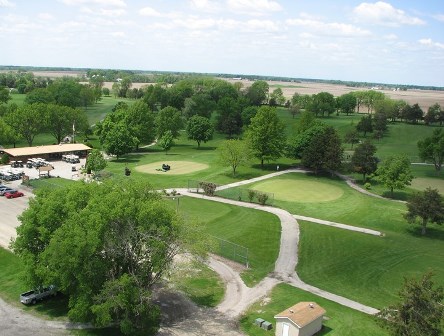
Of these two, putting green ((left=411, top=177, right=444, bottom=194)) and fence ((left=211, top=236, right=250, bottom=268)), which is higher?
putting green ((left=411, top=177, right=444, bottom=194))

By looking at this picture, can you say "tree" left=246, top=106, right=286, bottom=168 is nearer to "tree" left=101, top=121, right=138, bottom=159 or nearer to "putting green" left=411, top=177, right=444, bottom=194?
"putting green" left=411, top=177, right=444, bottom=194

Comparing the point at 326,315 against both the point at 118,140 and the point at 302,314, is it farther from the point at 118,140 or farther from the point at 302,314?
the point at 118,140

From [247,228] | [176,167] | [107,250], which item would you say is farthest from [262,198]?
[107,250]

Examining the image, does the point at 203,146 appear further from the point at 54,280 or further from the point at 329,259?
the point at 54,280

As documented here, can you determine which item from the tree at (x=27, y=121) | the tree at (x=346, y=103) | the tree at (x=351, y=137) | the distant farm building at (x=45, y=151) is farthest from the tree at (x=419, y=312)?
the tree at (x=346, y=103)

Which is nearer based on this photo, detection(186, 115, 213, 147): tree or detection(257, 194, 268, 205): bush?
detection(257, 194, 268, 205): bush

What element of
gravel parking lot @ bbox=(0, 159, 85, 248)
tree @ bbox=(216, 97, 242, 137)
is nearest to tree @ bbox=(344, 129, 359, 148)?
tree @ bbox=(216, 97, 242, 137)
